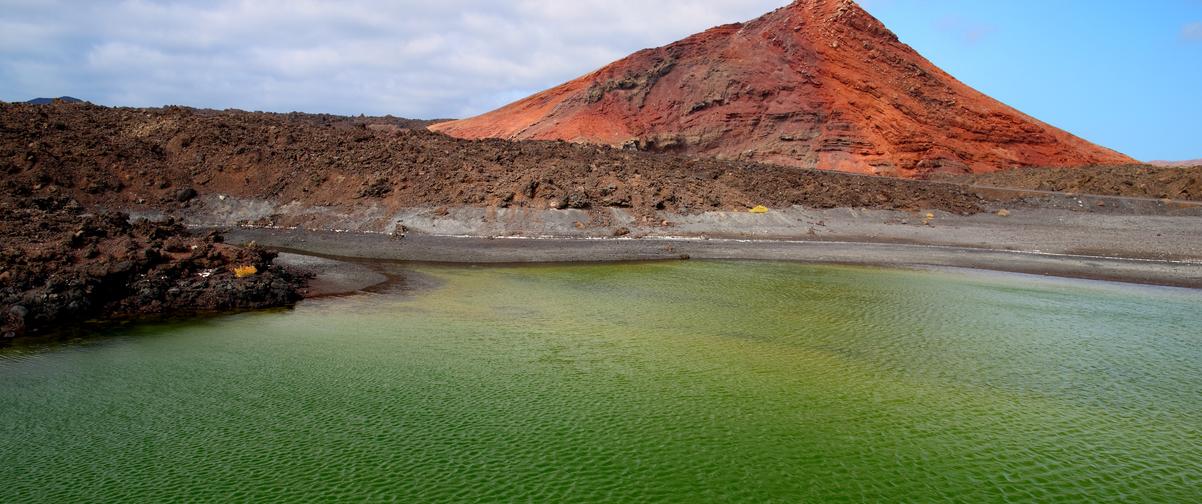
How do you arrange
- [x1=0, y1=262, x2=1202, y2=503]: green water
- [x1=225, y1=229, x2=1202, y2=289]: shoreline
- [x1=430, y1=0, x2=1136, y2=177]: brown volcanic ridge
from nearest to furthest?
[x1=0, y1=262, x2=1202, y2=503]: green water
[x1=225, y1=229, x2=1202, y2=289]: shoreline
[x1=430, y1=0, x2=1136, y2=177]: brown volcanic ridge

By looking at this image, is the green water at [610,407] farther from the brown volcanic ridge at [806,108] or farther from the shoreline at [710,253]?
the brown volcanic ridge at [806,108]

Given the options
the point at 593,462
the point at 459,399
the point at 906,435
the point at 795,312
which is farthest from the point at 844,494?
the point at 795,312

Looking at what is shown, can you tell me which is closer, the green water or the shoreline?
the green water

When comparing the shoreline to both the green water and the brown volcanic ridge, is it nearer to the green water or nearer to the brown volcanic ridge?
the green water

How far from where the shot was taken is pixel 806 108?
41.2m

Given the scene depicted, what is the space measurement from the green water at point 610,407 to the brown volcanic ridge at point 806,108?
29721 millimetres

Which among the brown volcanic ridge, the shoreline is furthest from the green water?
the brown volcanic ridge

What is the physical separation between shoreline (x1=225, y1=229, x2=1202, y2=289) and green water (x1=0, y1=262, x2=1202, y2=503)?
20.3ft

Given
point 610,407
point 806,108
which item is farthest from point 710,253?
point 806,108

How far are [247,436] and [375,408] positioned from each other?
1.17 metres

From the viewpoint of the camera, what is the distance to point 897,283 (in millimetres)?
15125

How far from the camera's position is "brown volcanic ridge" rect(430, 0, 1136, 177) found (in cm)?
3978

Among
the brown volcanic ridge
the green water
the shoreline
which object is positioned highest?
the brown volcanic ridge

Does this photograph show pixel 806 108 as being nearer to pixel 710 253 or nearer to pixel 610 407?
pixel 710 253
